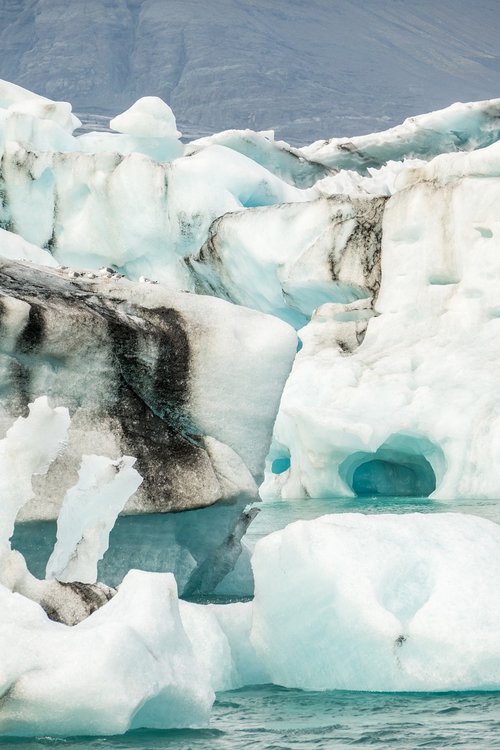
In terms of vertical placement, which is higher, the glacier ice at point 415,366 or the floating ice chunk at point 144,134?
the floating ice chunk at point 144,134

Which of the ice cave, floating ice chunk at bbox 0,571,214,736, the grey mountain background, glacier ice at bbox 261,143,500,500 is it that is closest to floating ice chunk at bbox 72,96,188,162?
glacier ice at bbox 261,143,500,500

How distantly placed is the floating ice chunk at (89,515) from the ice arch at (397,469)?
8.77 m

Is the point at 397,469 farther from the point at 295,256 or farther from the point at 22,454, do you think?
the point at 22,454

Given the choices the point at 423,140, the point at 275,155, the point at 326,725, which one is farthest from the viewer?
the point at 423,140

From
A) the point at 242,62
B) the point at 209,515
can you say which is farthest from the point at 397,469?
the point at 242,62

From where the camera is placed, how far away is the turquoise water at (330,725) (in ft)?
12.6

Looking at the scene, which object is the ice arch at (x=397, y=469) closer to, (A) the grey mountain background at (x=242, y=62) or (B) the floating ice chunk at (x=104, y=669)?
(B) the floating ice chunk at (x=104, y=669)

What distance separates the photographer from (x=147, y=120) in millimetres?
21688

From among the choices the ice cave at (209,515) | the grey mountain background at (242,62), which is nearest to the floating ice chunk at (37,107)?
the ice cave at (209,515)

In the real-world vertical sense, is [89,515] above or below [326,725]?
above

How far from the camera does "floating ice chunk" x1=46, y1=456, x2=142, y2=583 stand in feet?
16.5

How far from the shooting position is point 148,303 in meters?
6.53

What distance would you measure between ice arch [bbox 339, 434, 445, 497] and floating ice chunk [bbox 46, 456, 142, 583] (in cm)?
877

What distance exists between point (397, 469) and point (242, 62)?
140459 millimetres
